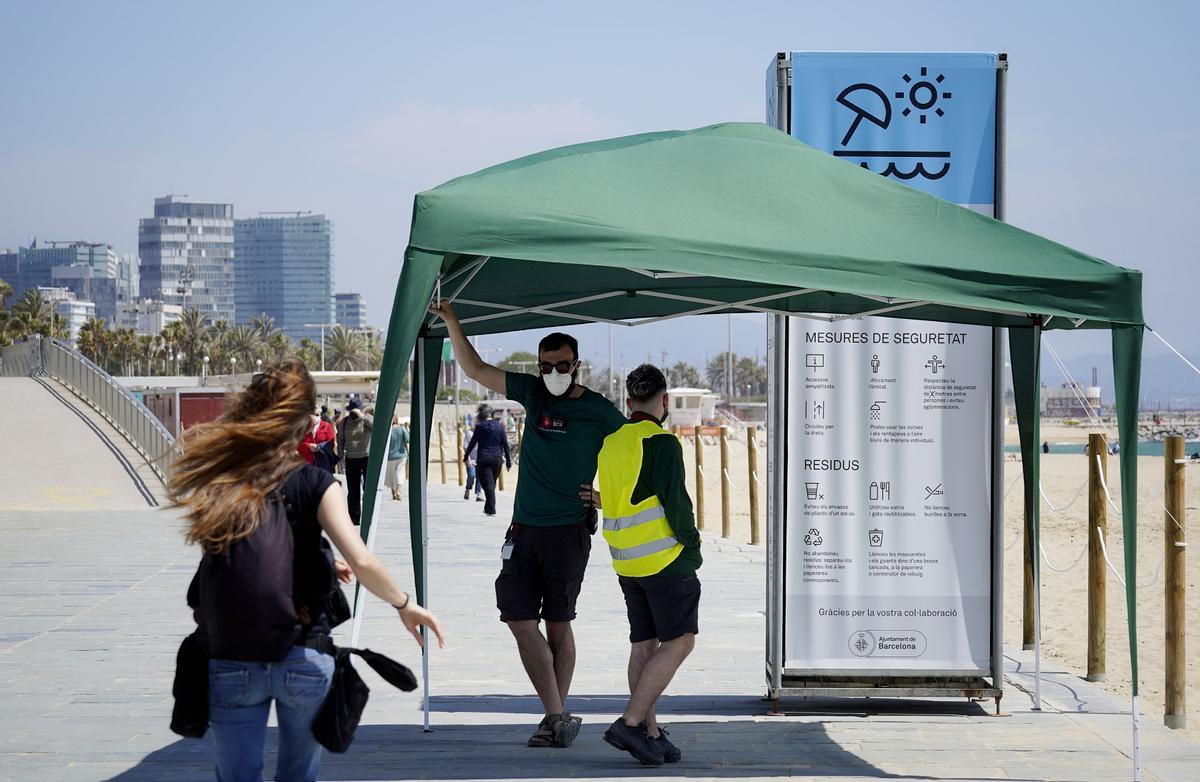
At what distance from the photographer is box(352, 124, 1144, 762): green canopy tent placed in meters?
5.25

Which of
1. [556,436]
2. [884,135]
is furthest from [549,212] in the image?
[884,135]

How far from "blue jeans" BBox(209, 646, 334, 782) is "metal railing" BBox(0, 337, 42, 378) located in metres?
40.3

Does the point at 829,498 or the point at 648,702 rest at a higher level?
the point at 829,498

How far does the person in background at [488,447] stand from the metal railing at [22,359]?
964 inches

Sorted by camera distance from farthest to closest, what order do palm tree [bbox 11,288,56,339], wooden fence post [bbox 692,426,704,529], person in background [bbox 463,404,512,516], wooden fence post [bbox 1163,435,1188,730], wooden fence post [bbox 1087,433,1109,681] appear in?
palm tree [bbox 11,288,56,339]
person in background [bbox 463,404,512,516]
wooden fence post [bbox 692,426,704,529]
wooden fence post [bbox 1087,433,1109,681]
wooden fence post [bbox 1163,435,1188,730]

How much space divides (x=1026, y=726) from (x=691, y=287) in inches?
118

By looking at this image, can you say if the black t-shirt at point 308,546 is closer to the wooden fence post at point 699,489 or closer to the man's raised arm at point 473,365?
the man's raised arm at point 473,365

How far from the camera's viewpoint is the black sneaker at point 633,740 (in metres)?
5.85

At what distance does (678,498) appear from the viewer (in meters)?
5.82

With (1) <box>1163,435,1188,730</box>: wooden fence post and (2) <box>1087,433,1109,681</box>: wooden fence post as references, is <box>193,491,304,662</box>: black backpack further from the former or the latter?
(2) <box>1087,433,1109,681</box>: wooden fence post

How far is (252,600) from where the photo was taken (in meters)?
3.59

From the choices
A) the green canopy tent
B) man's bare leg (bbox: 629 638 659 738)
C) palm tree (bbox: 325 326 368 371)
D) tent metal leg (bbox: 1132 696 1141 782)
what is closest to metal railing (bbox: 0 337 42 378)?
the green canopy tent

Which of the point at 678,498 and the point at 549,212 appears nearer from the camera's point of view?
the point at 549,212

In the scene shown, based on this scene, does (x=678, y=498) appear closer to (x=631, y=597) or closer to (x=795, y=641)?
(x=631, y=597)
